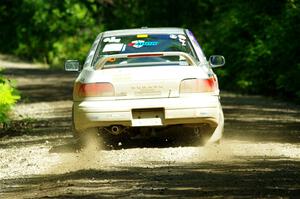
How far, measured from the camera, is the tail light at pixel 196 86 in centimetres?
1110

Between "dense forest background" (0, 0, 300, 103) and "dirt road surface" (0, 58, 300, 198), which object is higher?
"dirt road surface" (0, 58, 300, 198)

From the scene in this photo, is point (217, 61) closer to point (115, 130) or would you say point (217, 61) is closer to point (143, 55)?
point (143, 55)

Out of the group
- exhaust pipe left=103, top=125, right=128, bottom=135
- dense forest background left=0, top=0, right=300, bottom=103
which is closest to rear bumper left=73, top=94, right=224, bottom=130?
exhaust pipe left=103, top=125, right=128, bottom=135

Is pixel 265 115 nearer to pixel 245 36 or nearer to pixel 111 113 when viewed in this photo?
pixel 111 113

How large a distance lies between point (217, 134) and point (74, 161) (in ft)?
7.13

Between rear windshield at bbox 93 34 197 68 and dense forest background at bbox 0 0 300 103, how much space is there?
8755 mm

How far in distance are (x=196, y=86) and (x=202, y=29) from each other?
2041 cm

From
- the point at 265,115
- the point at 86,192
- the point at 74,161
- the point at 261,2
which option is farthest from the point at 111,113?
the point at 261,2

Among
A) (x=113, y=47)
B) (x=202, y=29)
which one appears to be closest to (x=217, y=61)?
(x=113, y=47)

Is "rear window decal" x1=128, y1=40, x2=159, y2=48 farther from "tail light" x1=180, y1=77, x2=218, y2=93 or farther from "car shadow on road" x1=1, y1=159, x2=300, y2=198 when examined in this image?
"car shadow on road" x1=1, y1=159, x2=300, y2=198

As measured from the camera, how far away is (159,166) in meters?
9.71

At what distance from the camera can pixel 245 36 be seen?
26.6 m

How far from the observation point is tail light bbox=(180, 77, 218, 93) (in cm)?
1110

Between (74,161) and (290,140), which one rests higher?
(74,161)
